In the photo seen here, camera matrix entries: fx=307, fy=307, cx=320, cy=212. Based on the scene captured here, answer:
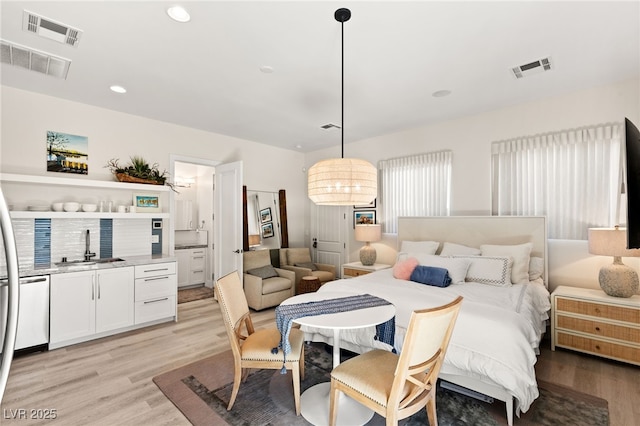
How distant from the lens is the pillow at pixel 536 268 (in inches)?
139

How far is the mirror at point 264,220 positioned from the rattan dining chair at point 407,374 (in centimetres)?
383

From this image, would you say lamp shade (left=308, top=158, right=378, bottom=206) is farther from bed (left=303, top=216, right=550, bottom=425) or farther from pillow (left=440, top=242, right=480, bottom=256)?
pillow (left=440, top=242, right=480, bottom=256)

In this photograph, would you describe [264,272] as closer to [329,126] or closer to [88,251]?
[88,251]

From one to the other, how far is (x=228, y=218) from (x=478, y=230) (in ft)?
12.1

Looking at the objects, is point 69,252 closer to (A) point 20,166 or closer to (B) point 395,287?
(A) point 20,166

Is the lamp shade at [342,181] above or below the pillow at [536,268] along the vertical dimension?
above

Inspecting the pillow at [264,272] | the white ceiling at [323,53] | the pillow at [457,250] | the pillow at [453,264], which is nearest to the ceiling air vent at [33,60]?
the white ceiling at [323,53]

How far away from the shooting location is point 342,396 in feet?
7.66

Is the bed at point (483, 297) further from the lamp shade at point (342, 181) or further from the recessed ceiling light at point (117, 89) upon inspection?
the recessed ceiling light at point (117, 89)

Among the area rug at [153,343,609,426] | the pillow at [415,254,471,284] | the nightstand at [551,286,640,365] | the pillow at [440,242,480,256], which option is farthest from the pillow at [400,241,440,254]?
the area rug at [153,343,609,426]

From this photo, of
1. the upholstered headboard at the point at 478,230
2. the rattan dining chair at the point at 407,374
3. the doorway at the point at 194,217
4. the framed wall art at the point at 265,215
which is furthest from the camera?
the doorway at the point at 194,217

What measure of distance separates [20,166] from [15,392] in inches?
94.2

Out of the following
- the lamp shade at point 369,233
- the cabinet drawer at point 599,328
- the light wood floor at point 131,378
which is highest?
the lamp shade at point 369,233

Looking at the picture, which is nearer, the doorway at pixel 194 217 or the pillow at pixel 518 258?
the pillow at pixel 518 258
